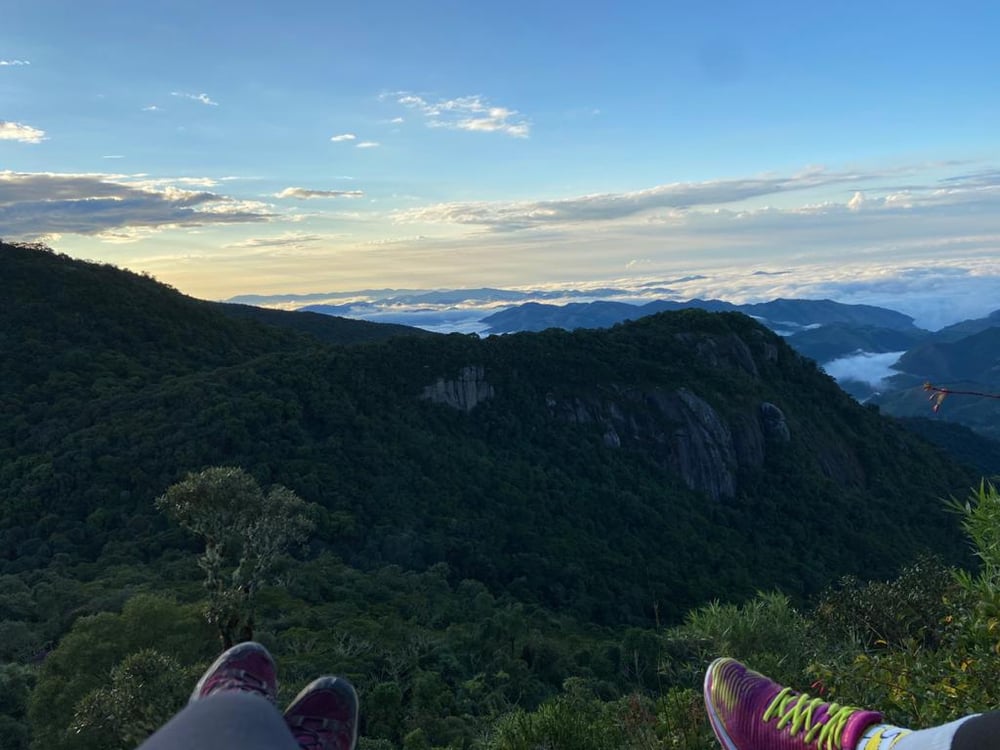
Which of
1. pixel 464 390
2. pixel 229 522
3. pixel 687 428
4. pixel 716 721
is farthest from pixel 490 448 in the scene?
pixel 716 721

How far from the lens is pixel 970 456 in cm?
12838

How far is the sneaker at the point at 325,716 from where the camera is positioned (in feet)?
11.2

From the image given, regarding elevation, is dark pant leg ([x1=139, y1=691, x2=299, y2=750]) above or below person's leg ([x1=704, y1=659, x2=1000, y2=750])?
above

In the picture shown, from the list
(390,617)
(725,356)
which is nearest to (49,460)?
(390,617)

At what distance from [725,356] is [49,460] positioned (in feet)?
262

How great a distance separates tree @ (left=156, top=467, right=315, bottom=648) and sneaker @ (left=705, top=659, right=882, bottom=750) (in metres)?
13.7

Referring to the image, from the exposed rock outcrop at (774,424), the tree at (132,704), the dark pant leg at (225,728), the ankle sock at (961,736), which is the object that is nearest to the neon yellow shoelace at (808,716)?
the ankle sock at (961,736)

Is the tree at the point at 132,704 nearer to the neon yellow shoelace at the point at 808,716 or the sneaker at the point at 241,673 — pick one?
the sneaker at the point at 241,673

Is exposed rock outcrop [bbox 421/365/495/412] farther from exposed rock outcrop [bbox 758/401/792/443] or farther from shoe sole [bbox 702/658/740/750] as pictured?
shoe sole [bbox 702/658/740/750]

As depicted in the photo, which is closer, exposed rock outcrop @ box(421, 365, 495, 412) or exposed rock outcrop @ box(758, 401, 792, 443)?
exposed rock outcrop @ box(421, 365, 495, 412)

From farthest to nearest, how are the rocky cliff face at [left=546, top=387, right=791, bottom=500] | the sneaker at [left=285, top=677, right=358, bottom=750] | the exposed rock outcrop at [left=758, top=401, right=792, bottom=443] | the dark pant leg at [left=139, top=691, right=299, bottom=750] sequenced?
the exposed rock outcrop at [left=758, top=401, right=792, bottom=443] < the rocky cliff face at [left=546, top=387, right=791, bottom=500] < the sneaker at [left=285, top=677, right=358, bottom=750] < the dark pant leg at [left=139, top=691, right=299, bottom=750]

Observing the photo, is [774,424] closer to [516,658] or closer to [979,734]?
[516,658]

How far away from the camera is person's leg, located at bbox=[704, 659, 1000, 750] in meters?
2.93

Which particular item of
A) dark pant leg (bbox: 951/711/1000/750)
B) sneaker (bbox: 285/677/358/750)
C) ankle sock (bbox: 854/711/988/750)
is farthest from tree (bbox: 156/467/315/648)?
dark pant leg (bbox: 951/711/1000/750)
